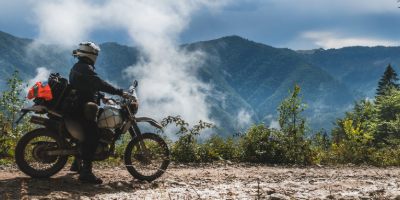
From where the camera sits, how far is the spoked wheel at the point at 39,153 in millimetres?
4430

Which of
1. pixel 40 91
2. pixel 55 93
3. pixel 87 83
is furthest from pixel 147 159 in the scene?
pixel 40 91

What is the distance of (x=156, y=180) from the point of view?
16.8ft

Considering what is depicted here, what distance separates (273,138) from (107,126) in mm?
5534

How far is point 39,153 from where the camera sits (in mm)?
4570

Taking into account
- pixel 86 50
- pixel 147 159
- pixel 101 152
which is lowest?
pixel 147 159

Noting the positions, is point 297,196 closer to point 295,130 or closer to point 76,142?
point 76,142

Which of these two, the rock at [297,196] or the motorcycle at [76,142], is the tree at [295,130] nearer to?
the rock at [297,196]

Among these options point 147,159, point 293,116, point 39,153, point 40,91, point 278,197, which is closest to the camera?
point 278,197

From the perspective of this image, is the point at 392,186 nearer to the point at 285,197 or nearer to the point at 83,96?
the point at 285,197

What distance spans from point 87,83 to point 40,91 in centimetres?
70

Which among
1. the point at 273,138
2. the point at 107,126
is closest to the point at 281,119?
the point at 273,138

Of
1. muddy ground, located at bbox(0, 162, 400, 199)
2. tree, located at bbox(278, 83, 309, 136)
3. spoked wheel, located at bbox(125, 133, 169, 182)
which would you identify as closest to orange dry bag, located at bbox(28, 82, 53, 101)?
muddy ground, located at bbox(0, 162, 400, 199)

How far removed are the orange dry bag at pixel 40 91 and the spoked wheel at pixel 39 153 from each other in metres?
0.67

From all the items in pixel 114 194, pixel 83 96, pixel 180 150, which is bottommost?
pixel 114 194
